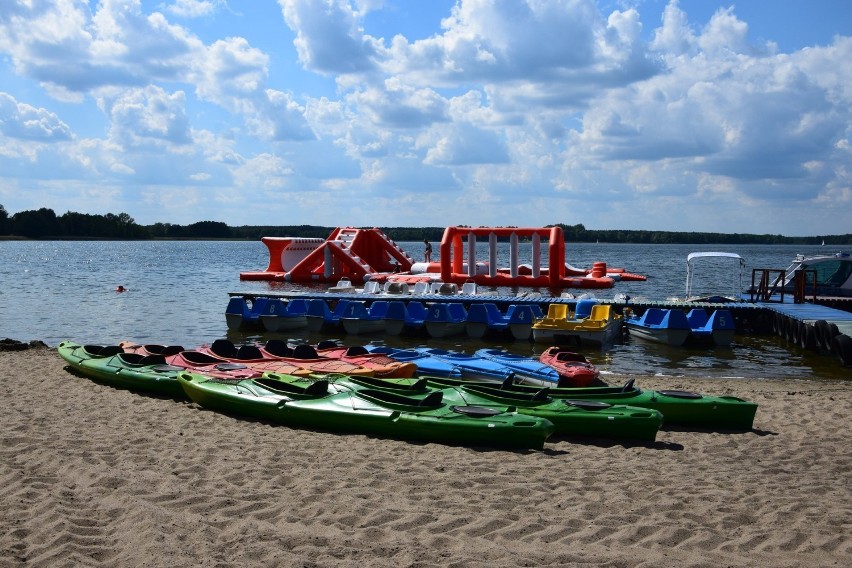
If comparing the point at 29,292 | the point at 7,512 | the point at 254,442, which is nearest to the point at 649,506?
the point at 254,442

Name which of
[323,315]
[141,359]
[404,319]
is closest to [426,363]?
[141,359]

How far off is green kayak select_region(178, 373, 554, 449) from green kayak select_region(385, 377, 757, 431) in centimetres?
143

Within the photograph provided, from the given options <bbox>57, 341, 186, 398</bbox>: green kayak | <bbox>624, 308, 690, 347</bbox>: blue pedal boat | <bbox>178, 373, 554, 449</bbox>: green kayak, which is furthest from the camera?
<bbox>624, 308, 690, 347</bbox>: blue pedal boat

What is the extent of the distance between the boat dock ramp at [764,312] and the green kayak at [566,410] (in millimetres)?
10487

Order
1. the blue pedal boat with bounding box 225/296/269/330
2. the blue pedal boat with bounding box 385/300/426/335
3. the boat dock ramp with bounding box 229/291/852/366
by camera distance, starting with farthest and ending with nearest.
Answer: the blue pedal boat with bounding box 225/296/269/330 → the blue pedal boat with bounding box 385/300/426/335 → the boat dock ramp with bounding box 229/291/852/366

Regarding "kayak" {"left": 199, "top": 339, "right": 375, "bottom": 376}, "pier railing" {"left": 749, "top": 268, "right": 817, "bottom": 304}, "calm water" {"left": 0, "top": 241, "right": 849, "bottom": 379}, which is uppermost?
"pier railing" {"left": 749, "top": 268, "right": 817, "bottom": 304}

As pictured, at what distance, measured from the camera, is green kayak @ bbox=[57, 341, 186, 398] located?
11.7m

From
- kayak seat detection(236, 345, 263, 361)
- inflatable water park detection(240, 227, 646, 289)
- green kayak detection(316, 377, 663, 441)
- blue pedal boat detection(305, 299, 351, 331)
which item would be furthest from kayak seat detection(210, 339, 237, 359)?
inflatable water park detection(240, 227, 646, 289)

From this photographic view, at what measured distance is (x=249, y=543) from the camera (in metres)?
5.47

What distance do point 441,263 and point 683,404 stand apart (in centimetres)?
2570

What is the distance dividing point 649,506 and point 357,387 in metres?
4.74

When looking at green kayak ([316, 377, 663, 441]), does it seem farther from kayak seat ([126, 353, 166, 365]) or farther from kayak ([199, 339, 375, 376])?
kayak seat ([126, 353, 166, 365])

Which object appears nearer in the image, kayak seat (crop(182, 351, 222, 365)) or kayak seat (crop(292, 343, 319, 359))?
kayak seat (crop(182, 351, 222, 365))

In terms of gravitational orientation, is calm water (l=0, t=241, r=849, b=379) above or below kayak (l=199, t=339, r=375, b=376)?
below
